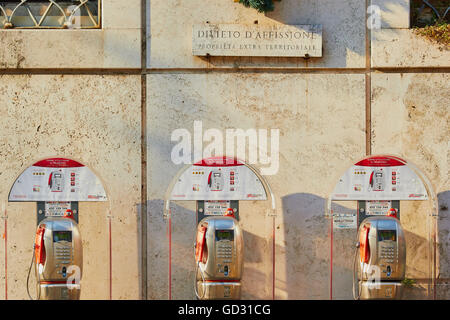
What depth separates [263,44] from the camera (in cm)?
609

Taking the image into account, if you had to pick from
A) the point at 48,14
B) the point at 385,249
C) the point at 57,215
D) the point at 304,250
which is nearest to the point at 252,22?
the point at 48,14

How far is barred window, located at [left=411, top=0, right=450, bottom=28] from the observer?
6355 mm

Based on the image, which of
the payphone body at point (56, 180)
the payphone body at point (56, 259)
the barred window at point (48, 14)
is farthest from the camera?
the barred window at point (48, 14)

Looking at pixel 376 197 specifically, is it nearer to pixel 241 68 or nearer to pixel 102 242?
pixel 241 68

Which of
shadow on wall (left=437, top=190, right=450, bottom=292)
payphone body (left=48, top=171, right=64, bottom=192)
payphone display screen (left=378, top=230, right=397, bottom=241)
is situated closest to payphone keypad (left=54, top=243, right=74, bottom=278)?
payphone body (left=48, top=171, right=64, bottom=192)

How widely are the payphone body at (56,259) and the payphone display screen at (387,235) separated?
2768 mm

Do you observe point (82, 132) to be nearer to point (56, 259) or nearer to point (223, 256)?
point (56, 259)

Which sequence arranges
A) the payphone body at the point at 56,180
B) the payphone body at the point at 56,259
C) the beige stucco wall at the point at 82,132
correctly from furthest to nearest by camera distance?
1. the beige stucco wall at the point at 82,132
2. the payphone body at the point at 56,180
3. the payphone body at the point at 56,259

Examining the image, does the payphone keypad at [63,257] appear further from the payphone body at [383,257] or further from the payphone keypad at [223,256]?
the payphone body at [383,257]

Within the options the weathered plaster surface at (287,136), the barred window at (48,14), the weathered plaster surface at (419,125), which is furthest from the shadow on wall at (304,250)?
the barred window at (48,14)

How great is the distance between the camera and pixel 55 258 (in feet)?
16.9

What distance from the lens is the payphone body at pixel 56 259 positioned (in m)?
5.16

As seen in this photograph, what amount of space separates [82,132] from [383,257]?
3328mm

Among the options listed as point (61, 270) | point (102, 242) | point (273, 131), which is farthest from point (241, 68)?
point (61, 270)
